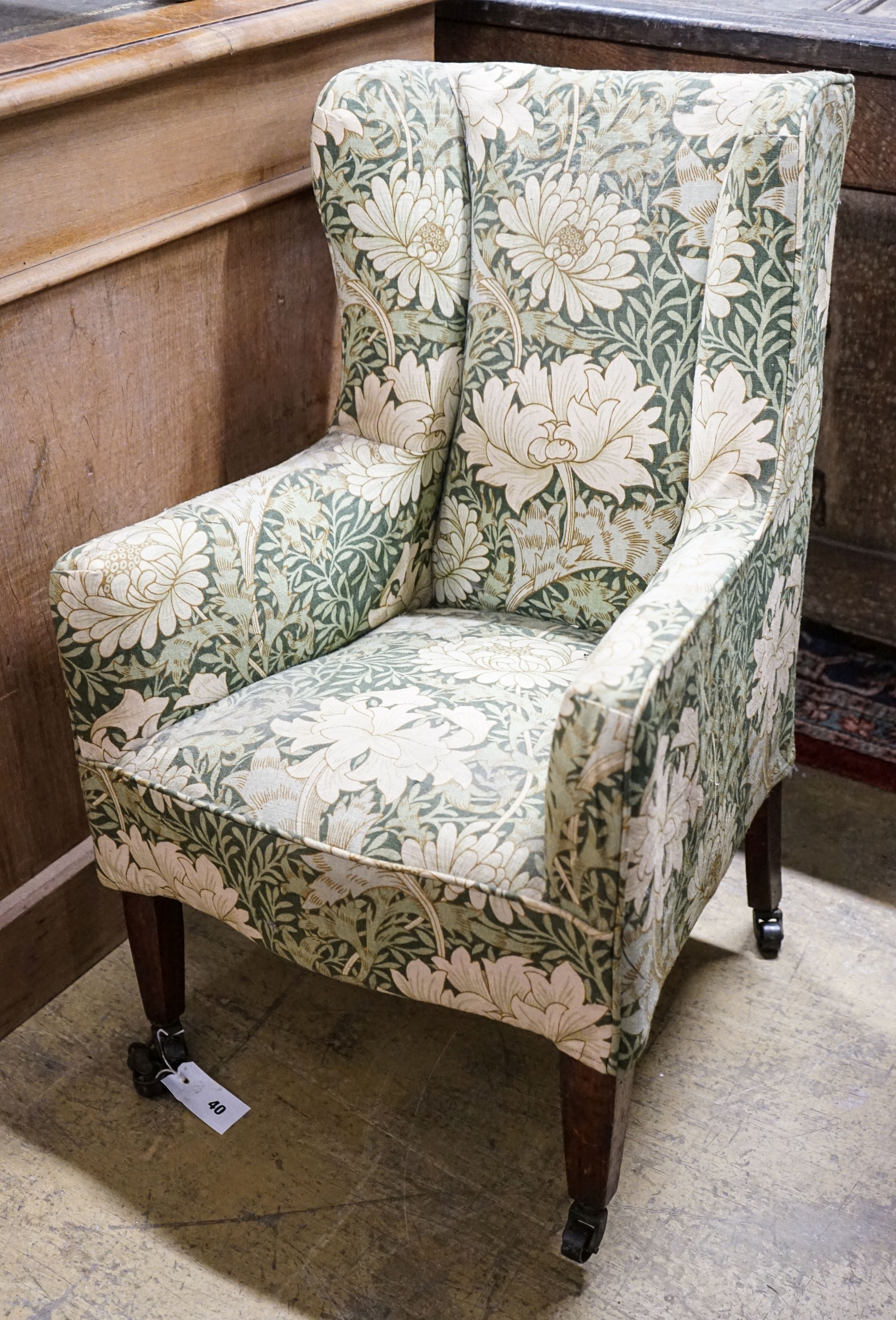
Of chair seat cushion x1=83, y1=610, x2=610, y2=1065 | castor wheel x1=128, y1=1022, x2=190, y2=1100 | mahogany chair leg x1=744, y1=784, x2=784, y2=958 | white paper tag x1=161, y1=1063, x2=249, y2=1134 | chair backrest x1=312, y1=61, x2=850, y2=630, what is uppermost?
chair backrest x1=312, y1=61, x2=850, y2=630

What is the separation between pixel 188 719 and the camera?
131 cm

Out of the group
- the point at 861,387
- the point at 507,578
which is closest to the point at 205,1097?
the point at 507,578

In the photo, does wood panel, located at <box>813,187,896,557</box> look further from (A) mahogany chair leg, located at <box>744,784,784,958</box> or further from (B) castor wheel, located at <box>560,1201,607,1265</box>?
(B) castor wheel, located at <box>560,1201,607,1265</box>

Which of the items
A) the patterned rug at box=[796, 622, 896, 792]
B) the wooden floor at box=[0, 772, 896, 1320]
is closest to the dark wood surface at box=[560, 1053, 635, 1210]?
the wooden floor at box=[0, 772, 896, 1320]

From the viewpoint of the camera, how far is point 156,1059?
1.44m

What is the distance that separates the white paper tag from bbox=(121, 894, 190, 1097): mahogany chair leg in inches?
0.4

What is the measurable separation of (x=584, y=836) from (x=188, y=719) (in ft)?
1.57

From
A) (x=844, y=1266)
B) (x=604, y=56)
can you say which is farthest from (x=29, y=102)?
(x=844, y=1266)

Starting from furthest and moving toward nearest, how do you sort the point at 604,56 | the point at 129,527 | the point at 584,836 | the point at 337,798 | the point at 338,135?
the point at 604,56 < the point at 338,135 < the point at 129,527 < the point at 337,798 < the point at 584,836

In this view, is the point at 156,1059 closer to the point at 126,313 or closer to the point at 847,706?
the point at 126,313

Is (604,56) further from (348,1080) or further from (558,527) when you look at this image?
(348,1080)

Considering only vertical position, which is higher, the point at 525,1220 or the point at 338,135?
the point at 338,135

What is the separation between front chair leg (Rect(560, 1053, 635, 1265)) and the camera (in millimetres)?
1156

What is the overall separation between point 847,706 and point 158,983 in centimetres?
120
